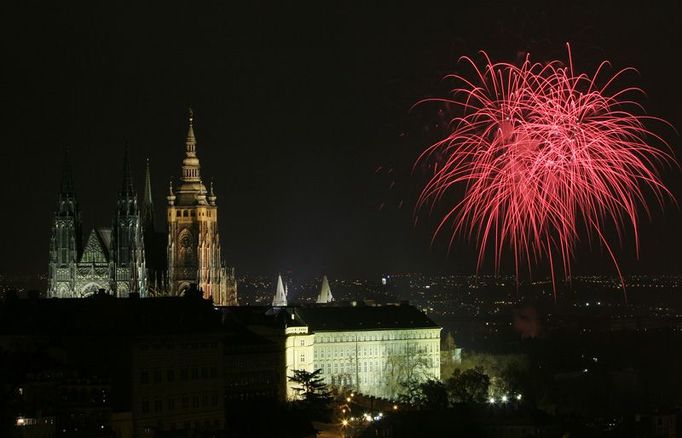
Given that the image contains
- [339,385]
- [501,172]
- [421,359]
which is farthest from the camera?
[421,359]

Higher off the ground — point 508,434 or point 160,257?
point 160,257

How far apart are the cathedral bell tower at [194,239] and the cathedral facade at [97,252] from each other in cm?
563

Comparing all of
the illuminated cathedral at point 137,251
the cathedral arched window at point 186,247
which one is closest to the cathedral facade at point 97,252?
the illuminated cathedral at point 137,251

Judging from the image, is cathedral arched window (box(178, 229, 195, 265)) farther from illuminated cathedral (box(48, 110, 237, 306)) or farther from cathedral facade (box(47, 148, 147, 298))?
cathedral facade (box(47, 148, 147, 298))

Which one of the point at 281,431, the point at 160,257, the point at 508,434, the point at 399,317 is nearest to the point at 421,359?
the point at 399,317

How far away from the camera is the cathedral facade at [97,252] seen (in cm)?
14900

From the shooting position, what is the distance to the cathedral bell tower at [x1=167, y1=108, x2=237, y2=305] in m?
156

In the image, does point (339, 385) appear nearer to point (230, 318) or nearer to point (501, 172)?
point (230, 318)

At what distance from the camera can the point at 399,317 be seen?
15225 centimetres

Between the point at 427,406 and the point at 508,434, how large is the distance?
41.3 feet

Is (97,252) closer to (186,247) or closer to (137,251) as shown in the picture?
(137,251)

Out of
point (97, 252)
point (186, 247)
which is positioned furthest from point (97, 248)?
point (186, 247)

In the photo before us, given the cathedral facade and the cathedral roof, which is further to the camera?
the cathedral roof

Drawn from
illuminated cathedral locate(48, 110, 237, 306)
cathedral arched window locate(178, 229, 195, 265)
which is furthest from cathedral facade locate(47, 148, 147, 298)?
cathedral arched window locate(178, 229, 195, 265)
